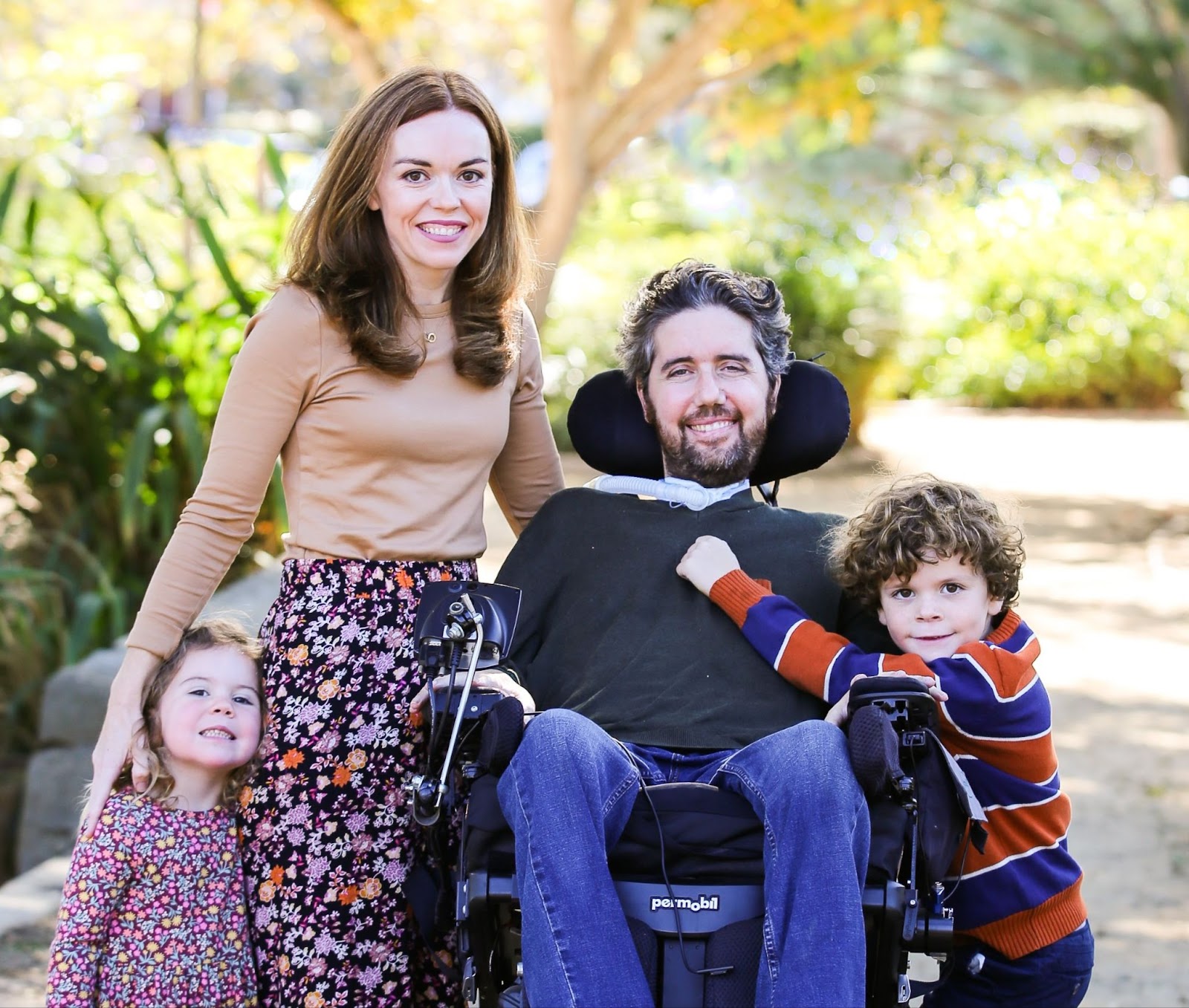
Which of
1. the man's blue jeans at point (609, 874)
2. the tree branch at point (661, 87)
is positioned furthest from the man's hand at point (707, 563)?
the tree branch at point (661, 87)

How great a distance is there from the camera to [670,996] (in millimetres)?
2240

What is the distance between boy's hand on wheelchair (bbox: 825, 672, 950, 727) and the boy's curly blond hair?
9.8 inches

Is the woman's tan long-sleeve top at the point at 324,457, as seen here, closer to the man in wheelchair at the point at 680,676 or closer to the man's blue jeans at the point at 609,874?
the man in wheelchair at the point at 680,676

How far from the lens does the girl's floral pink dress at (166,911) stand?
266cm

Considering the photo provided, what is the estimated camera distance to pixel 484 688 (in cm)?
248

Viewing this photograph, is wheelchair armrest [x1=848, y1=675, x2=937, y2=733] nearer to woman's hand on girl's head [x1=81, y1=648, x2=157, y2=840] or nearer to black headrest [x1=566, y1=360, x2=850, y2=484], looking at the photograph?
black headrest [x1=566, y1=360, x2=850, y2=484]

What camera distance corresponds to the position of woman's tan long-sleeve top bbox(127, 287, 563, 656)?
8.70 feet

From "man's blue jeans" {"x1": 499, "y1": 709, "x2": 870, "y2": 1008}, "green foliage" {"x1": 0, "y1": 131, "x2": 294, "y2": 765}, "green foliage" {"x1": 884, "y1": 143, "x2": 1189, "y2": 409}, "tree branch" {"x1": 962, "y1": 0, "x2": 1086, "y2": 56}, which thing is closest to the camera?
"man's blue jeans" {"x1": 499, "y1": 709, "x2": 870, "y2": 1008}

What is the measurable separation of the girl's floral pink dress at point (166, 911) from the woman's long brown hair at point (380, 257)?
0.94m

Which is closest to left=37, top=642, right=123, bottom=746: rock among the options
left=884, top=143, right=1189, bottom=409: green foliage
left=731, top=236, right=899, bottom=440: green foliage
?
left=731, top=236, right=899, bottom=440: green foliage

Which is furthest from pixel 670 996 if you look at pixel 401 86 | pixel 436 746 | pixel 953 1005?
pixel 401 86

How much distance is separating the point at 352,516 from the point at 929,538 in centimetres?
104

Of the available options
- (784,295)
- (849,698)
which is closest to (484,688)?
(849,698)

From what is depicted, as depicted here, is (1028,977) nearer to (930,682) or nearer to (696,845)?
(930,682)
